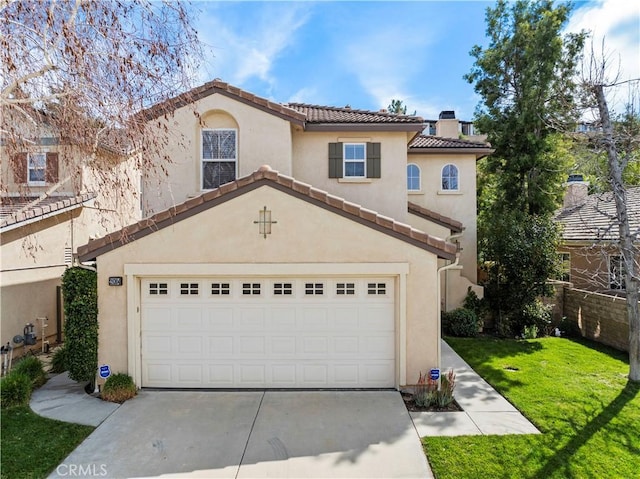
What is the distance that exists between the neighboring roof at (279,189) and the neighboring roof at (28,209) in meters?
3.54

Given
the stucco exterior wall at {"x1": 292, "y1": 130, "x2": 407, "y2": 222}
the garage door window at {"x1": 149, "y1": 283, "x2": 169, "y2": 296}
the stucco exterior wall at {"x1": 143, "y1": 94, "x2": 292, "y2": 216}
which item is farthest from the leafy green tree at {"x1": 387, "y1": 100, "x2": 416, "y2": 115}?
the garage door window at {"x1": 149, "y1": 283, "x2": 169, "y2": 296}

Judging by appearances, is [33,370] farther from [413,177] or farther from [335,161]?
[413,177]

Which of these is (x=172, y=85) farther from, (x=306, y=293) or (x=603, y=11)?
(x=603, y=11)

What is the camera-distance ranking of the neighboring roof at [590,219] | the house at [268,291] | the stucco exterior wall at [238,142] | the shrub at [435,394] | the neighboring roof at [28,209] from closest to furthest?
1. the shrub at [435,394]
2. the house at [268,291]
3. the neighboring roof at [28,209]
4. the stucco exterior wall at [238,142]
5. the neighboring roof at [590,219]

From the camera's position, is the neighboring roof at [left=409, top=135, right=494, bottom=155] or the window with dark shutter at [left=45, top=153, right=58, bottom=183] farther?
the neighboring roof at [left=409, top=135, right=494, bottom=155]

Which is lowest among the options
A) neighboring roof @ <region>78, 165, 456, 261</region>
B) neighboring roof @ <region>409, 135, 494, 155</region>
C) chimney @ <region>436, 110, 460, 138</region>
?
neighboring roof @ <region>78, 165, 456, 261</region>

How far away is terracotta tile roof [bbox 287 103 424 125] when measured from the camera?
12.8 meters

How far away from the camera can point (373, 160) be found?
42.6 ft

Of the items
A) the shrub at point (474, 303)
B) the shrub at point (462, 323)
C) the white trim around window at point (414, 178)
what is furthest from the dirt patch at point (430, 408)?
the white trim around window at point (414, 178)

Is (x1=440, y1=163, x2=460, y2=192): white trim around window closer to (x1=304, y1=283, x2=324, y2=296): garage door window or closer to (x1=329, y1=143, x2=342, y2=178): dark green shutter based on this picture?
(x1=329, y1=143, x2=342, y2=178): dark green shutter

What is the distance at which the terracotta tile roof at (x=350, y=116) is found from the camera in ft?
42.0

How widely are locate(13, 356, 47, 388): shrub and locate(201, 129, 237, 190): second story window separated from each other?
6.85m

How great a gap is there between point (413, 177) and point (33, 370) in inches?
599

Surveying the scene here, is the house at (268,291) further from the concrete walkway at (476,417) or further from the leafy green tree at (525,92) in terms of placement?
the leafy green tree at (525,92)
